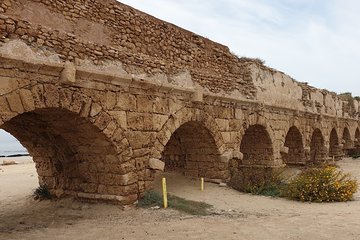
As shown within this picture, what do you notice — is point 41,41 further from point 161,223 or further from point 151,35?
point 161,223

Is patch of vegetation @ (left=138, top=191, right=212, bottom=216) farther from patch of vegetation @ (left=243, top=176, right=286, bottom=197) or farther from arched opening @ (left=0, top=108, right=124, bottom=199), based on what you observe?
patch of vegetation @ (left=243, top=176, right=286, bottom=197)

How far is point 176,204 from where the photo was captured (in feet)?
23.3

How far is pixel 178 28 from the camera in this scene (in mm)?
8352

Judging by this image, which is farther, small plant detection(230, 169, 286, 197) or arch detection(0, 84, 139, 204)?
small plant detection(230, 169, 286, 197)

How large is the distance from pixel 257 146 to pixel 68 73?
7530 mm

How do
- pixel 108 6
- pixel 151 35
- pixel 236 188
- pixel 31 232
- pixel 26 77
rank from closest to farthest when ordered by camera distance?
pixel 26 77
pixel 31 232
pixel 108 6
pixel 151 35
pixel 236 188

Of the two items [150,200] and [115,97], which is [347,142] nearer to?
[150,200]

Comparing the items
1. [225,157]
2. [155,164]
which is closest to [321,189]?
[225,157]

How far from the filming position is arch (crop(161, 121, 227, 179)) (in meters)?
9.01

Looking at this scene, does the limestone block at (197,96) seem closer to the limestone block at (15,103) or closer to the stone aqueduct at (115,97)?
the stone aqueduct at (115,97)

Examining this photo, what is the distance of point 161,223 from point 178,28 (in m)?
4.44

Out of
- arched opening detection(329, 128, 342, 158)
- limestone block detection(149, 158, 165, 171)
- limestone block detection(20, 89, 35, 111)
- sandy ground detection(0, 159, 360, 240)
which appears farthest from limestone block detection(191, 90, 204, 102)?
arched opening detection(329, 128, 342, 158)

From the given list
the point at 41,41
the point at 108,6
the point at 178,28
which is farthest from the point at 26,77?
the point at 178,28

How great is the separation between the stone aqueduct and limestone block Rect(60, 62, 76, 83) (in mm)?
15
